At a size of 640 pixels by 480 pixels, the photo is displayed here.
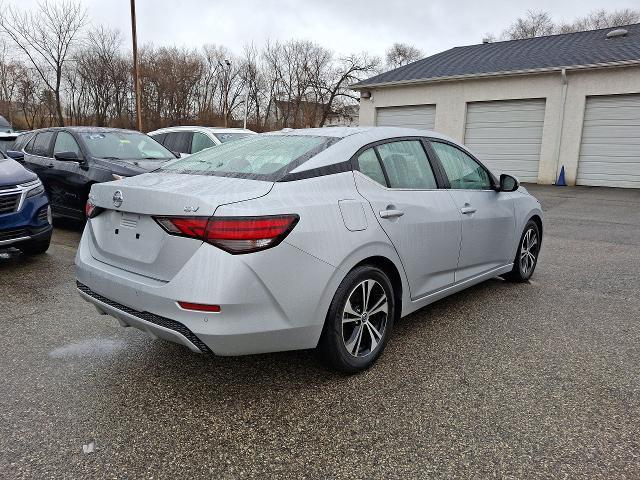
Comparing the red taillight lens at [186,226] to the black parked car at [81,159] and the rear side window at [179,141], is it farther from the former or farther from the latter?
the rear side window at [179,141]

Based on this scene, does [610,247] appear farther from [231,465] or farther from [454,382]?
[231,465]

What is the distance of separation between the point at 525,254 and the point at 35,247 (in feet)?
17.4

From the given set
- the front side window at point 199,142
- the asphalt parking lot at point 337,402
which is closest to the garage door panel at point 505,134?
the front side window at point 199,142

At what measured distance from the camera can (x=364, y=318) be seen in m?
2.97

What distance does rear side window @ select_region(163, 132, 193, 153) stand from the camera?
10094 millimetres

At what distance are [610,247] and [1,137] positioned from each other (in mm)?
14611

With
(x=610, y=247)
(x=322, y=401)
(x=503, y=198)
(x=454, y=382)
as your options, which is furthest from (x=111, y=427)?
(x=610, y=247)

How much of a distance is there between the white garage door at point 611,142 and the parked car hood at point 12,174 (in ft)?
50.3

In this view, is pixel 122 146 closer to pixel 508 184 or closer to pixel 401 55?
pixel 508 184

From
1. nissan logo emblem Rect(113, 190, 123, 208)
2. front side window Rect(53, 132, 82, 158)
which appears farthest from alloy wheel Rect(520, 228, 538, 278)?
front side window Rect(53, 132, 82, 158)

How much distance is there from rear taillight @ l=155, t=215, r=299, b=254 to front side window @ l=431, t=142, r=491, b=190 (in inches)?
75.5

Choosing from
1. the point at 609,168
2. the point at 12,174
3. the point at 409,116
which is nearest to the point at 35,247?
the point at 12,174

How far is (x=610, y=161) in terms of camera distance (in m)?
15.0

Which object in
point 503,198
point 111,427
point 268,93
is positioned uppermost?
point 268,93
